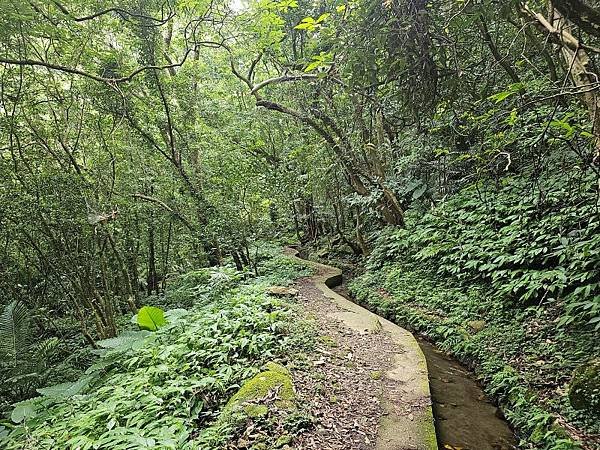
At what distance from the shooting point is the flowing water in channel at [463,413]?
3.96m

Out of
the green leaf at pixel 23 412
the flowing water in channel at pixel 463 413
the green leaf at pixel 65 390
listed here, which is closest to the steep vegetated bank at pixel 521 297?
the flowing water in channel at pixel 463 413

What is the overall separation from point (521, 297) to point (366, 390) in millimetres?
3040

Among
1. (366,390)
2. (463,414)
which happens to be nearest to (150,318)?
(366,390)

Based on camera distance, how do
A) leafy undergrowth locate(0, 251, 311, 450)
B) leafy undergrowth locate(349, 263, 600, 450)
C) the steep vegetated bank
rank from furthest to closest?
the steep vegetated bank
leafy undergrowth locate(349, 263, 600, 450)
leafy undergrowth locate(0, 251, 311, 450)

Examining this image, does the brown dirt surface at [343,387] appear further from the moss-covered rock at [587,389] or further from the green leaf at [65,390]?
the green leaf at [65,390]

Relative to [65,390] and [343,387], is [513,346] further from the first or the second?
[65,390]

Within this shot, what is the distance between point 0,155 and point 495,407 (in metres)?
9.37

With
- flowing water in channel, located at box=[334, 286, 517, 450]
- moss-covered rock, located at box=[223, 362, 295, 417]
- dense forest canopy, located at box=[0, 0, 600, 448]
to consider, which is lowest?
flowing water in channel, located at box=[334, 286, 517, 450]

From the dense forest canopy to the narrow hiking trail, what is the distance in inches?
83.4

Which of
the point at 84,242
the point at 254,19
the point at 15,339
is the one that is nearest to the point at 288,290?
the point at 84,242

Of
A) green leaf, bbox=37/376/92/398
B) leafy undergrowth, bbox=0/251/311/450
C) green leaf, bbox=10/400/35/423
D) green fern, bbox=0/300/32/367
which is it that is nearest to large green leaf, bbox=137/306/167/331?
leafy undergrowth, bbox=0/251/311/450

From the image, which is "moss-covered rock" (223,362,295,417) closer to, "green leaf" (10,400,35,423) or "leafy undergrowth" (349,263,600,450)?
"leafy undergrowth" (349,263,600,450)

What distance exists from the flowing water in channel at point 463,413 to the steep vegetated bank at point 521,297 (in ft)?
0.57

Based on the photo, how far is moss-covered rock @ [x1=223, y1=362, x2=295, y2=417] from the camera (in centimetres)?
369
